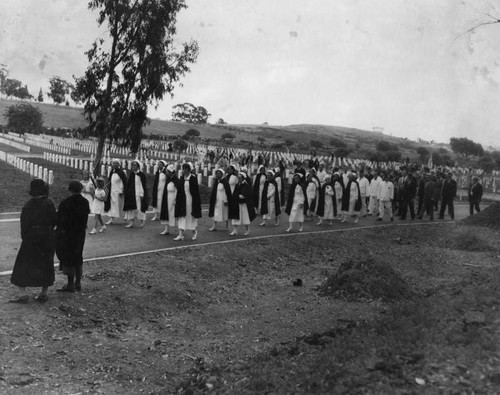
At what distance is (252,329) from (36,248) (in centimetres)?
341

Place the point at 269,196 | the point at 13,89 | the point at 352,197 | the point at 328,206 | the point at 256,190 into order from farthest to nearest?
1. the point at 13,89
2. the point at 352,197
3. the point at 328,206
4. the point at 256,190
5. the point at 269,196

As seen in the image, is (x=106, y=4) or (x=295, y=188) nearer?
(x=295, y=188)

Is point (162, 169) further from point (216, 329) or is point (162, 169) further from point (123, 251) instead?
point (216, 329)

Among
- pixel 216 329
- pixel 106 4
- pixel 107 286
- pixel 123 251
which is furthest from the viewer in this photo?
pixel 106 4

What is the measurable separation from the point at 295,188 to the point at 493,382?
40.8ft

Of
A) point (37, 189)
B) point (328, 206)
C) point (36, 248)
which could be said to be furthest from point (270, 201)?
point (36, 248)

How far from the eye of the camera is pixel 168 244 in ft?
43.2

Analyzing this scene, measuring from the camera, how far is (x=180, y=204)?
13703mm

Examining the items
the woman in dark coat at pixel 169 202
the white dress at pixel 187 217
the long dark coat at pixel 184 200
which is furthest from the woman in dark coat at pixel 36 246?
the woman in dark coat at pixel 169 202

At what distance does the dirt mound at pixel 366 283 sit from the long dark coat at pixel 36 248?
5.17 meters

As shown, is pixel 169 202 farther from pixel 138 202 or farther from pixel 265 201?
pixel 265 201

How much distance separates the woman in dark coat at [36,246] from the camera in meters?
7.74

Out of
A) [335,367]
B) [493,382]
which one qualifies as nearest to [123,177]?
[335,367]

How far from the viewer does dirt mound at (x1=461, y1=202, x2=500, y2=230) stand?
65.2 ft
